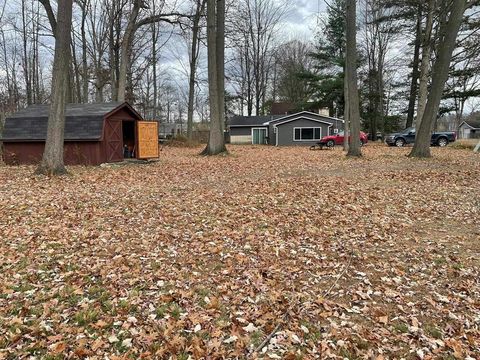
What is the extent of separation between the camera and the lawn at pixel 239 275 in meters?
2.96

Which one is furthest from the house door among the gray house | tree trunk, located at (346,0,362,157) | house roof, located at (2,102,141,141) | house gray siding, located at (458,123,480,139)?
house gray siding, located at (458,123,480,139)

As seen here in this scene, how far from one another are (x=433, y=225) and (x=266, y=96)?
43881 millimetres

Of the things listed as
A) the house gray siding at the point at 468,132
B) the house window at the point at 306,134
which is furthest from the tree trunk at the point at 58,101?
the house gray siding at the point at 468,132

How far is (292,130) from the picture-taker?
3347 centimetres

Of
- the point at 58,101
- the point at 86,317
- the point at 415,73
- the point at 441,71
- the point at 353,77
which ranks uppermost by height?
the point at 415,73

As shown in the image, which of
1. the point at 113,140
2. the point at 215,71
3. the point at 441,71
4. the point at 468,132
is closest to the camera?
the point at 441,71

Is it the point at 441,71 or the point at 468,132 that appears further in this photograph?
the point at 468,132

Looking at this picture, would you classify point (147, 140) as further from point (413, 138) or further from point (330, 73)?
point (330, 73)

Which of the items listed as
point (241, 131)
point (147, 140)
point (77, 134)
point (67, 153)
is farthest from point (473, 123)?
point (67, 153)

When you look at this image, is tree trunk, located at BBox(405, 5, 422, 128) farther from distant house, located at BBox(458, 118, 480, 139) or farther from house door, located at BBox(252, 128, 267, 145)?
distant house, located at BBox(458, 118, 480, 139)

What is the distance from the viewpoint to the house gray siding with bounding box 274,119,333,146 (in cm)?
3328

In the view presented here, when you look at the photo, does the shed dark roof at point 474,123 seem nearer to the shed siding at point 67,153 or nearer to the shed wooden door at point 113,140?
the shed wooden door at point 113,140

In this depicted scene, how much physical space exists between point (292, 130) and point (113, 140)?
21.4 metres

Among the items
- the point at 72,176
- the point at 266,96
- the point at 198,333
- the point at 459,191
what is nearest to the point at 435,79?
the point at 459,191
